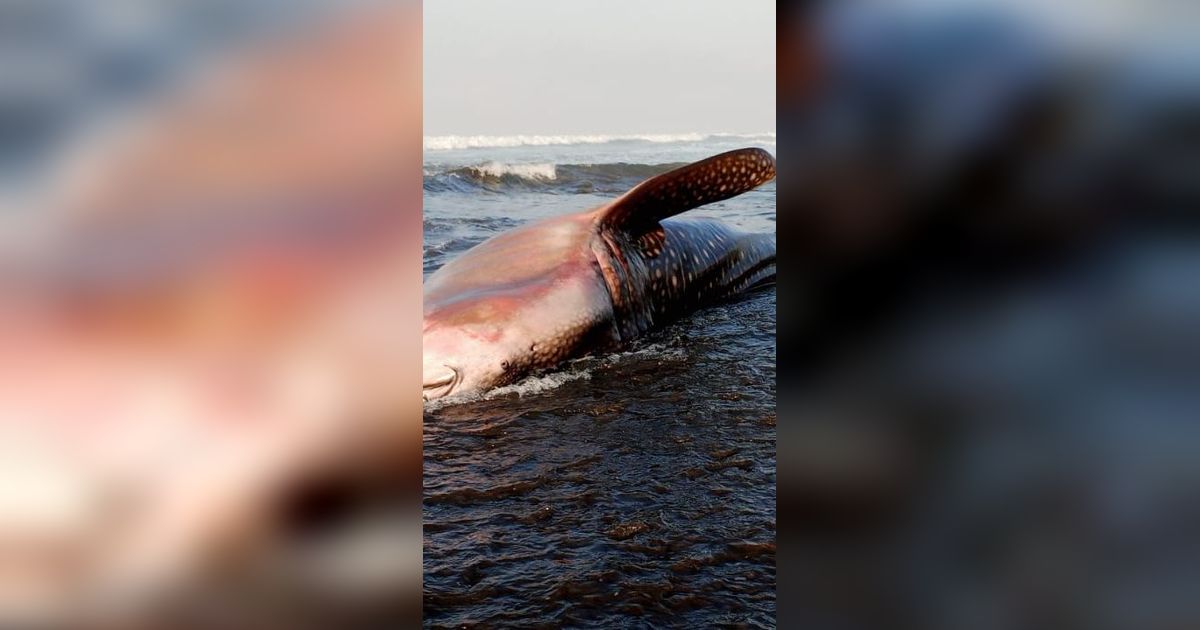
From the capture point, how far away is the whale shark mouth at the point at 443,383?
5539 mm

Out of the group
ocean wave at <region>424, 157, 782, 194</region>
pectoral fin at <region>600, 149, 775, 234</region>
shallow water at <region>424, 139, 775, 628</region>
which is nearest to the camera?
shallow water at <region>424, 139, 775, 628</region>

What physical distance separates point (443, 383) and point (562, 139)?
2557cm

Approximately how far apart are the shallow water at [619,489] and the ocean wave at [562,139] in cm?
1961

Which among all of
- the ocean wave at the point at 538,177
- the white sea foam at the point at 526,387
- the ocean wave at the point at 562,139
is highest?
the ocean wave at the point at 562,139

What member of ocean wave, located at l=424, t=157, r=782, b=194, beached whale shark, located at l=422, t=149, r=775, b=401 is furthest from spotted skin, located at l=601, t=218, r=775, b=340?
ocean wave, located at l=424, t=157, r=782, b=194

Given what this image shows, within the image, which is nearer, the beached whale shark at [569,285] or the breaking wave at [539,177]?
the beached whale shark at [569,285]

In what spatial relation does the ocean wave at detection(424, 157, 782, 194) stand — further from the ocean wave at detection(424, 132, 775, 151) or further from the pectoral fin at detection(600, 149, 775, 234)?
the pectoral fin at detection(600, 149, 775, 234)

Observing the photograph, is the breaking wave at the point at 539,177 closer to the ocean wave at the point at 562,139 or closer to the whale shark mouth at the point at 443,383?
the ocean wave at the point at 562,139

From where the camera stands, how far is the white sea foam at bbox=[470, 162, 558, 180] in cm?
1923
